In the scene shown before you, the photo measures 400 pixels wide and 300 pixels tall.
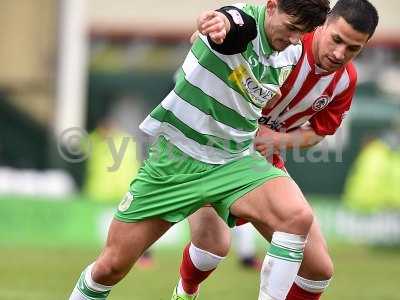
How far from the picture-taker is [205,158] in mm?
7230

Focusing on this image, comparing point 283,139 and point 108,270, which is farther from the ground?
point 283,139

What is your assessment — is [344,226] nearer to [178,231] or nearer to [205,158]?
[178,231]

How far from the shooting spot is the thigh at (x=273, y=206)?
684 cm

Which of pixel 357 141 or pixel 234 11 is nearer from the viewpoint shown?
pixel 234 11

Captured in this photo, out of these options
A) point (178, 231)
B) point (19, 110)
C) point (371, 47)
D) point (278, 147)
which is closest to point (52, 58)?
point (19, 110)

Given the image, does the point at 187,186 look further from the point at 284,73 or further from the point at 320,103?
the point at 320,103

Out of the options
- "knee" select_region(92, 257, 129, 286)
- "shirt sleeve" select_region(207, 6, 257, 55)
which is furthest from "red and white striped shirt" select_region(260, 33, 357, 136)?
"knee" select_region(92, 257, 129, 286)

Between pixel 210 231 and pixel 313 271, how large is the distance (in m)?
0.77

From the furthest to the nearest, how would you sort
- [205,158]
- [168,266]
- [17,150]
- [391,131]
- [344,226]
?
[17,150], [391,131], [344,226], [168,266], [205,158]

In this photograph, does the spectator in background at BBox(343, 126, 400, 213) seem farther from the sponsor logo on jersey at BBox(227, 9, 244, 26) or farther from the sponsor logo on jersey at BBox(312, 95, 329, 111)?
the sponsor logo on jersey at BBox(227, 9, 244, 26)

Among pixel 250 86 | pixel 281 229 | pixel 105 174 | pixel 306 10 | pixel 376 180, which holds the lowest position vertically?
pixel 105 174

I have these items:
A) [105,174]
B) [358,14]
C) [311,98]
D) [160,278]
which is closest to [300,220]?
[311,98]

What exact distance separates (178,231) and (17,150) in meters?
8.96

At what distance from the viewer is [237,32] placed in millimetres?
6750
